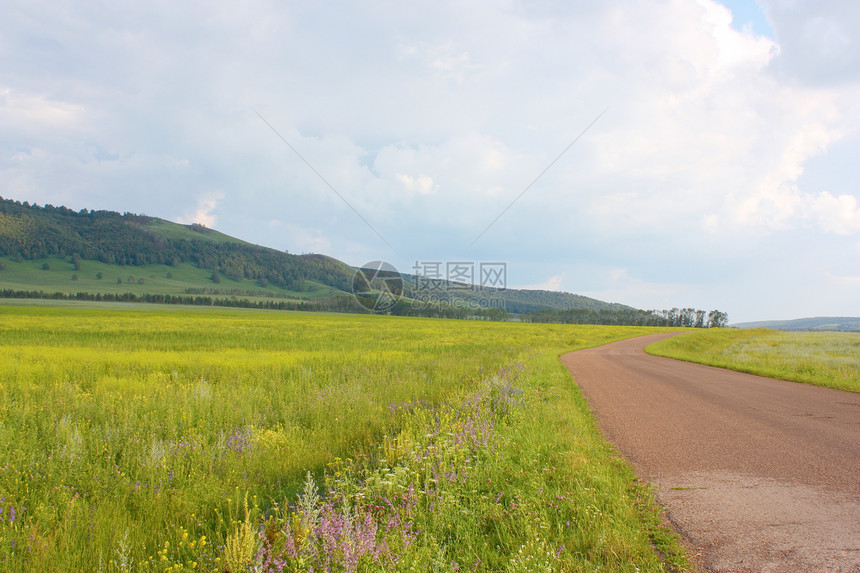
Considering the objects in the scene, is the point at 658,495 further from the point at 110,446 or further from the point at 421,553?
the point at 110,446

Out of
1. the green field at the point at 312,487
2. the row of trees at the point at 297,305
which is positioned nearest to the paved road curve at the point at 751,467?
the green field at the point at 312,487

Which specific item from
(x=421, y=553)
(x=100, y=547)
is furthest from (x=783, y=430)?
(x=100, y=547)

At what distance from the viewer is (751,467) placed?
563 cm

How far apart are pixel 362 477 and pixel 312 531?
1766 mm

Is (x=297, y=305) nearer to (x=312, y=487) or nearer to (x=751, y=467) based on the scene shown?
(x=312, y=487)

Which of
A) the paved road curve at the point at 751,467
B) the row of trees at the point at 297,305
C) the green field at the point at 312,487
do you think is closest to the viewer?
the green field at the point at 312,487

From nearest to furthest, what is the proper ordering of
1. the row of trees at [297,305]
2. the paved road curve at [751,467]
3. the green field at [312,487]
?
the green field at [312,487]
the paved road curve at [751,467]
the row of trees at [297,305]

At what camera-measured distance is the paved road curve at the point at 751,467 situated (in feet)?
12.1

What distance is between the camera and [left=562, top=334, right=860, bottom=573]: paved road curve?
370 cm

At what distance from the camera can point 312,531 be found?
142 inches

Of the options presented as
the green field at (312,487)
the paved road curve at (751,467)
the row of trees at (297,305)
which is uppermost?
the paved road curve at (751,467)

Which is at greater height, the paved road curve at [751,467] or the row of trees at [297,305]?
the paved road curve at [751,467]

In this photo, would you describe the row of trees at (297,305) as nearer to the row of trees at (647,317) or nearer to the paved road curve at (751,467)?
the row of trees at (647,317)

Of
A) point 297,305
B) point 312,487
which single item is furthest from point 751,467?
point 297,305
